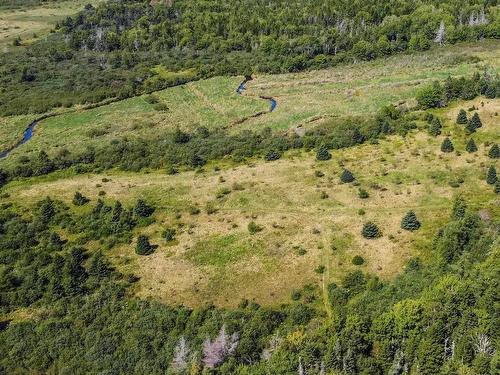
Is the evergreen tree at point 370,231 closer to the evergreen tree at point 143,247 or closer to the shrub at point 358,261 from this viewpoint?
the shrub at point 358,261

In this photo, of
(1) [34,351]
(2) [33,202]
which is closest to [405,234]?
(1) [34,351]

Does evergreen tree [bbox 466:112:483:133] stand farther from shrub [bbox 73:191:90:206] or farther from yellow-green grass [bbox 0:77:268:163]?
shrub [bbox 73:191:90:206]

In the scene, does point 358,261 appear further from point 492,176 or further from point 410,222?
point 492,176

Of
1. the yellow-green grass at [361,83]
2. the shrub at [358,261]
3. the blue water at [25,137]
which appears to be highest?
the shrub at [358,261]

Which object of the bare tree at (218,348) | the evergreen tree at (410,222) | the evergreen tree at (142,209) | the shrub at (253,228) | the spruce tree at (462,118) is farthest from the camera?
the spruce tree at (462,118)

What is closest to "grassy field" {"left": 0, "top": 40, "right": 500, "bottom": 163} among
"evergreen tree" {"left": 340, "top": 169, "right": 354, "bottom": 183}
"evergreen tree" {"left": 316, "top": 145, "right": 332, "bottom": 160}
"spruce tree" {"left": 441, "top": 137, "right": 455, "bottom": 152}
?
"evergreen tree" {"left": 316, "top": 145, "right": 332, "bottom": 160}

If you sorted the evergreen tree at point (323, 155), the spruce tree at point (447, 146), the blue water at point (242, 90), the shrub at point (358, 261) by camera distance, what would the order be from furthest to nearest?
the blue water at point (242, 90)
the evergreen tree at point (323, 155)
the spruce tree at point (447, 146)
the shrub at point (358, 261)

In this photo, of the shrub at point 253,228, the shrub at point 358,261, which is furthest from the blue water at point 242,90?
the shrub at point 358,261
